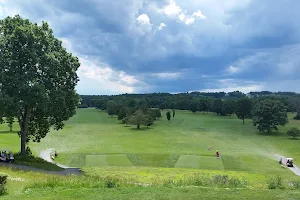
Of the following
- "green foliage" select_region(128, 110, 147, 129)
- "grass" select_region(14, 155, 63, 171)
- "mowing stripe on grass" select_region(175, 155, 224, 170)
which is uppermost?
"green foliage" select_region(128, 110, 147, 129)

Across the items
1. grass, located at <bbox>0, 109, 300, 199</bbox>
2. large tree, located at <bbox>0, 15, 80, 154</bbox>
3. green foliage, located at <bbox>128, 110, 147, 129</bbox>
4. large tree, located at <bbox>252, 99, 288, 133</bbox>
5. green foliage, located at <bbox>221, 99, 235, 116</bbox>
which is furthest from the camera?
green foliage, located at <bbox>221, 99, 235, 116</bbox>

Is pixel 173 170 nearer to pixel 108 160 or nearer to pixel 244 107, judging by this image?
pixel 108 160

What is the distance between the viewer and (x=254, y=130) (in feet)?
406

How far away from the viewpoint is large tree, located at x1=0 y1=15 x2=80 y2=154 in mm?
36938

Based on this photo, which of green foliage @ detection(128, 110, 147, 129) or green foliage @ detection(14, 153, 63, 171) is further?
green foliage @ detection(128, 110, 147, 129)

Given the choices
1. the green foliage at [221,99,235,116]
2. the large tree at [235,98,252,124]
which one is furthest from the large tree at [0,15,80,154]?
the green foliage at [221,99,235,116]

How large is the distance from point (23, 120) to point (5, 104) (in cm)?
788

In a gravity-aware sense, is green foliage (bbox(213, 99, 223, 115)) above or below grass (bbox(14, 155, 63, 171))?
above

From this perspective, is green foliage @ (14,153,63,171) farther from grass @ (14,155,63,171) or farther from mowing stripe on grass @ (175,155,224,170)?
Answer: mowing stripe on grass @ (175,155,224,170)

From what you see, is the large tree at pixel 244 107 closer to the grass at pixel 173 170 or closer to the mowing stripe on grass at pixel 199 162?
the grass at pixel 173 170

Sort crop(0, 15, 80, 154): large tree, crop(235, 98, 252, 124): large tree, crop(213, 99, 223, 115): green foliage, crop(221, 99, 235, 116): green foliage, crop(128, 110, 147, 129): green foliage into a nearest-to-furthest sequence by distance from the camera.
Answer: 1. crop(0, 15, 80, 154): large tree
2. crop(128, 110, 147, 129): green foliage
3. crop(235, 98, 252, 124): large tree
4. crop(221, 99, 235, 116): green foliage
5. crop(213, 99, 223, 115): green foliage

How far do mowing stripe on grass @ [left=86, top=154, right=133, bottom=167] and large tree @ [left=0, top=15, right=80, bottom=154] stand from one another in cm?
1414

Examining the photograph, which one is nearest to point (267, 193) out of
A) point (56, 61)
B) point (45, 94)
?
point (45, 94)

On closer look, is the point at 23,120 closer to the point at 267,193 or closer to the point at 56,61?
the point at 56,61
